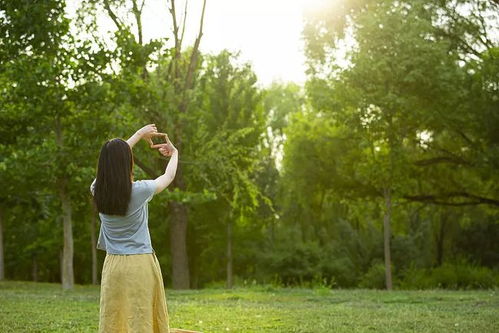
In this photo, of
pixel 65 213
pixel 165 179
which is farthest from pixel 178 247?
pixel 165 179

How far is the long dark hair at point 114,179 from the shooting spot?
518cm

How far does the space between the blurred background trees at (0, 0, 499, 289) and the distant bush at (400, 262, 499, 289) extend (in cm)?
8

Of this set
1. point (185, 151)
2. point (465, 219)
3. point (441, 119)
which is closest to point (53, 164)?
point (185, 151)

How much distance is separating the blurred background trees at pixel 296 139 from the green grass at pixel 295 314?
4.50 metres

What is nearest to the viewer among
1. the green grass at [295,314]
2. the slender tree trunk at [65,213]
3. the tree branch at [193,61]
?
the green grass at [295,314]

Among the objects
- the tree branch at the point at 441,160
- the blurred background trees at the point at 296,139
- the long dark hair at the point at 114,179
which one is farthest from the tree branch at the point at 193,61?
the long dark hair at the point at 114,179

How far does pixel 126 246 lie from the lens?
541 cm

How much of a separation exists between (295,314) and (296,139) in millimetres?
17432

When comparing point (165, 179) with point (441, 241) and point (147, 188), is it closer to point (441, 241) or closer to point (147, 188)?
point (147, 188)

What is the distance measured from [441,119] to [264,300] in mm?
11373

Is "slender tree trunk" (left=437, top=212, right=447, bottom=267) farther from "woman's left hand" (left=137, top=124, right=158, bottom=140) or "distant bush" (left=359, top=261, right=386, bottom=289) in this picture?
"woman's left hand" (left=137, top=124, right=158, bottom=140)

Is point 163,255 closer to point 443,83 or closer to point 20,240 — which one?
point 20,240

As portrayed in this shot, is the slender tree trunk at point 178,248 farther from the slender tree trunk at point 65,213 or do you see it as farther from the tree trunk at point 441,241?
the tree trunk at point 441,241

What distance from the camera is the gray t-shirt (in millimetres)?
5289
